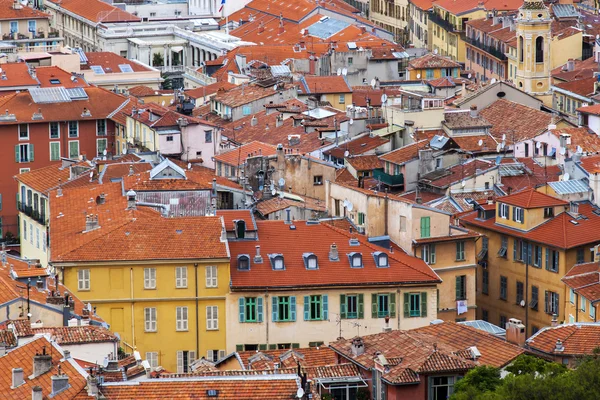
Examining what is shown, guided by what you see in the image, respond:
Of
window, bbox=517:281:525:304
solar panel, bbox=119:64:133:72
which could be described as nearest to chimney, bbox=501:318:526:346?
window, bbox=517:281:525:304

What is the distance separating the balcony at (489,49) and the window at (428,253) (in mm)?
79044

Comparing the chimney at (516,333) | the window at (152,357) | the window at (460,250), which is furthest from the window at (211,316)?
the chimney at (516,333)

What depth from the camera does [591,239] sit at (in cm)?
9325

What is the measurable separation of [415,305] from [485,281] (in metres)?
12.0

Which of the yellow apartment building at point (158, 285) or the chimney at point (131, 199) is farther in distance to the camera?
the chimney at point (131, 199)

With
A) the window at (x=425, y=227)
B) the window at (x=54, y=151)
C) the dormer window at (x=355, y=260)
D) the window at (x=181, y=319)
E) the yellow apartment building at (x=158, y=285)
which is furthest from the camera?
the window at (x=54, y=151)

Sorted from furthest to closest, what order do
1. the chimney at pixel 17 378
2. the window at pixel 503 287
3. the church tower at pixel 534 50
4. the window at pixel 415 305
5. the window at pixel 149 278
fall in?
the church tower at pixel 534 50
the window at pixel 503 287
the window at pixel 415 305
the window at pixel 149 278
the chimney at pixel 17 378

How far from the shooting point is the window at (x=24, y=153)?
126562 millimetres

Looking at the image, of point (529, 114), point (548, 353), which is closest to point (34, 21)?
point (529, 114)

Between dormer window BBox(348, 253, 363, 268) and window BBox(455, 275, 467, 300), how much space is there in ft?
20.9

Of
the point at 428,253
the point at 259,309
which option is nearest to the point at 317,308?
the point at 259,309

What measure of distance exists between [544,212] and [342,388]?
28.7m

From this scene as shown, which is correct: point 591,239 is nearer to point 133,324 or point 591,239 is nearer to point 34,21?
point 133,324

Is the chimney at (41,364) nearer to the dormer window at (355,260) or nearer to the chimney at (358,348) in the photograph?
the chimney at (358,348)
